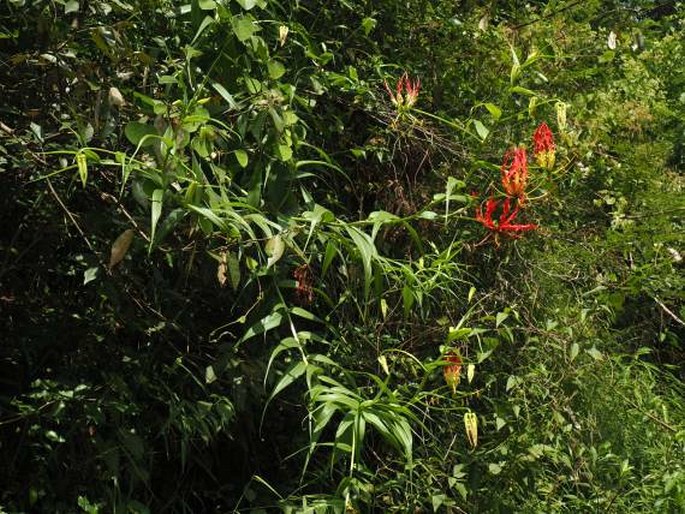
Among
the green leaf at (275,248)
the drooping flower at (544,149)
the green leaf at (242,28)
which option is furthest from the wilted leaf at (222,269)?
the drooping flower at (544,149)

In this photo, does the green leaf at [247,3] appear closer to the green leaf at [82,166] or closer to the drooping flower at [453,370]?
the green leaf at [82,166]

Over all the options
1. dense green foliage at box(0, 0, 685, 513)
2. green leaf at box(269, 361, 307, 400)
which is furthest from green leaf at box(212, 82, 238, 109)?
green leaf at box(269, 361, 307, 400)

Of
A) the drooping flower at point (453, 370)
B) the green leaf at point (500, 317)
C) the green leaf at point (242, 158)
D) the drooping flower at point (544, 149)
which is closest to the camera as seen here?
the green leaf at point (242, 158)

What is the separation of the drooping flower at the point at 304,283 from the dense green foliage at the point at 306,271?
16 mm

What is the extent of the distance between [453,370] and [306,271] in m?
0.32

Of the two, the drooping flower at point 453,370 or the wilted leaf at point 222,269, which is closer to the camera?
the wilted leaf at point 222,269

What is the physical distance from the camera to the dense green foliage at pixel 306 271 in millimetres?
1531

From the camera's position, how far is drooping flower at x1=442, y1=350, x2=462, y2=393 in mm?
1655

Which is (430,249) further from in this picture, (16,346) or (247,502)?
(16,346)

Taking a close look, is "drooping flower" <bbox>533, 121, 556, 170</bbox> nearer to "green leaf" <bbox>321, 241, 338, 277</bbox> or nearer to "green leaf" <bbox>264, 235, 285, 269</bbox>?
"green leaf" <bbox>321, 241, 338, 277</bbox>

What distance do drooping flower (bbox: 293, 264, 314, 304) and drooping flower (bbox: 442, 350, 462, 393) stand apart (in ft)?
0.90

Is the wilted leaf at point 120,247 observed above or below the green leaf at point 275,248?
below

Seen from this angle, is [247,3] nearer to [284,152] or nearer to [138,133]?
[284,152]

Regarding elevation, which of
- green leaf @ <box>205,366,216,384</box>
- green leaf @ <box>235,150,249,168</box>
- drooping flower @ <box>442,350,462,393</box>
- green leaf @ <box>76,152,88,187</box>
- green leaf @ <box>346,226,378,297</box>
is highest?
green leaf @ <box>76,152,88,187</box>
